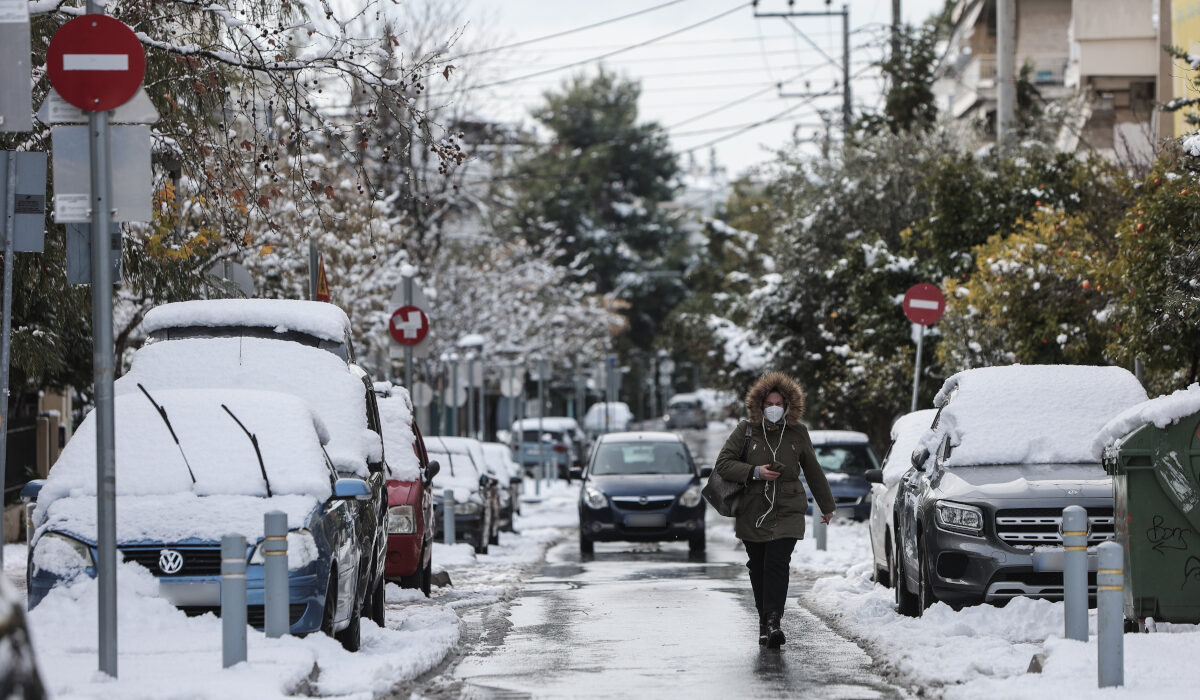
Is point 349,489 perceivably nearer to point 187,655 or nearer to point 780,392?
point 187,655

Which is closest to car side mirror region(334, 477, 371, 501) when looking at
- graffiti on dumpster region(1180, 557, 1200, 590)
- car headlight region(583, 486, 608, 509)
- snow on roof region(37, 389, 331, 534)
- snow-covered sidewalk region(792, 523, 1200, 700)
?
snow on roof region(37, 389, 331, 534)

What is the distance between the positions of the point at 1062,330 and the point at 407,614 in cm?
1072

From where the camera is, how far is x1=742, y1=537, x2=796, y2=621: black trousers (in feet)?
38.8

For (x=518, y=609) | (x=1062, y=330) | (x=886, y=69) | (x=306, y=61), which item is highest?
(x=886, y=69)

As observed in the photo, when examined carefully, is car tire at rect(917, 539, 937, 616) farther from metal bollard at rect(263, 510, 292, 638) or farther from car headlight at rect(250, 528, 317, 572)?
metal bollard at rect(263, 510, 292, 638)

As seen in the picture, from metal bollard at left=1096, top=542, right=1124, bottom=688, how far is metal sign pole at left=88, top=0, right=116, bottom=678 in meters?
4.50

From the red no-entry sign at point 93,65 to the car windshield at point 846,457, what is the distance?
20.0m

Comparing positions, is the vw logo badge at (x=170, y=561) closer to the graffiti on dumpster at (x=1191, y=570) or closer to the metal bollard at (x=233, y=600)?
the metal bollard at (x=233, y=600)

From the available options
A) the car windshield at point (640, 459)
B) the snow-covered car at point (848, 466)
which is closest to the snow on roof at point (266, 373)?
the car windshield at point (640, 459)

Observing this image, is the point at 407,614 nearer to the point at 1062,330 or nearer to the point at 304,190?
the point at 304,190

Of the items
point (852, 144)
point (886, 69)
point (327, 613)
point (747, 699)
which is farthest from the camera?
point (886, 69)

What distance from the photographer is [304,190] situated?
13.9 m

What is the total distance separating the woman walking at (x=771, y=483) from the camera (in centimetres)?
1192

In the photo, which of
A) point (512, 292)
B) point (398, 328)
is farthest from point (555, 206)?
point (398, 328)
